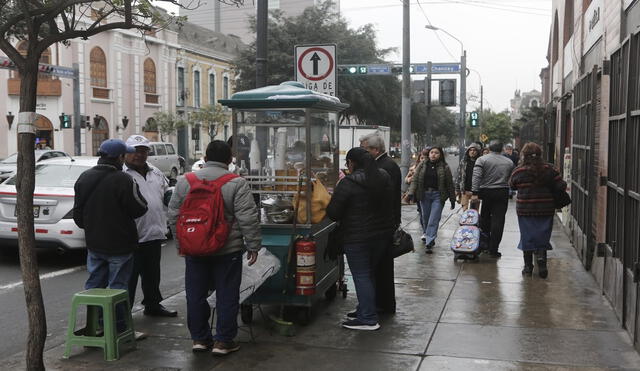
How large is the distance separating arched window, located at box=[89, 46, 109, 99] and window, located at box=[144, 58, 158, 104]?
159 inches

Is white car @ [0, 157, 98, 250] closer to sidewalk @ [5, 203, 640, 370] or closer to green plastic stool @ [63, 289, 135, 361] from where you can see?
sidewalk @ [5, 203, 640, 370]

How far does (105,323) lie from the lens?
5.46 meters

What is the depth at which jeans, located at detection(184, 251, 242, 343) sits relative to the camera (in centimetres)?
558

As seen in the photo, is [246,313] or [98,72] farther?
[98,72]

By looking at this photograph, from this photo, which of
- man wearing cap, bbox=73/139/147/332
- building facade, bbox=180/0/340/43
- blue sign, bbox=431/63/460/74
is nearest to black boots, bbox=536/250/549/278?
man wearing cap, bbox=73/139/147/332

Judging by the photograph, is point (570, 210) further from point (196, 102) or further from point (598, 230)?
point (196, 102)

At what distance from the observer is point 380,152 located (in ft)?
23.6

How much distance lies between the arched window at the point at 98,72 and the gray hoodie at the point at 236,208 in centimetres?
3785

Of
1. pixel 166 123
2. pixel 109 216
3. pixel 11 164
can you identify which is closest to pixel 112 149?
pixel 109 216

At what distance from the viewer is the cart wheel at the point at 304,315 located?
6.44 metres

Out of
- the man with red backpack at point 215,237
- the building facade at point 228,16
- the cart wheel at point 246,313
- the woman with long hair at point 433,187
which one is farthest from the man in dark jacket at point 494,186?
the building facade at point 228,16

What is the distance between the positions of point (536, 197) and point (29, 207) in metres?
6.03

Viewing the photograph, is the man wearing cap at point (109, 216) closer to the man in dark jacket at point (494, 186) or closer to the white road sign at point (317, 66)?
the white road sign at point (317, 66)

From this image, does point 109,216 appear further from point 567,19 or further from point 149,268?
point 567,19
